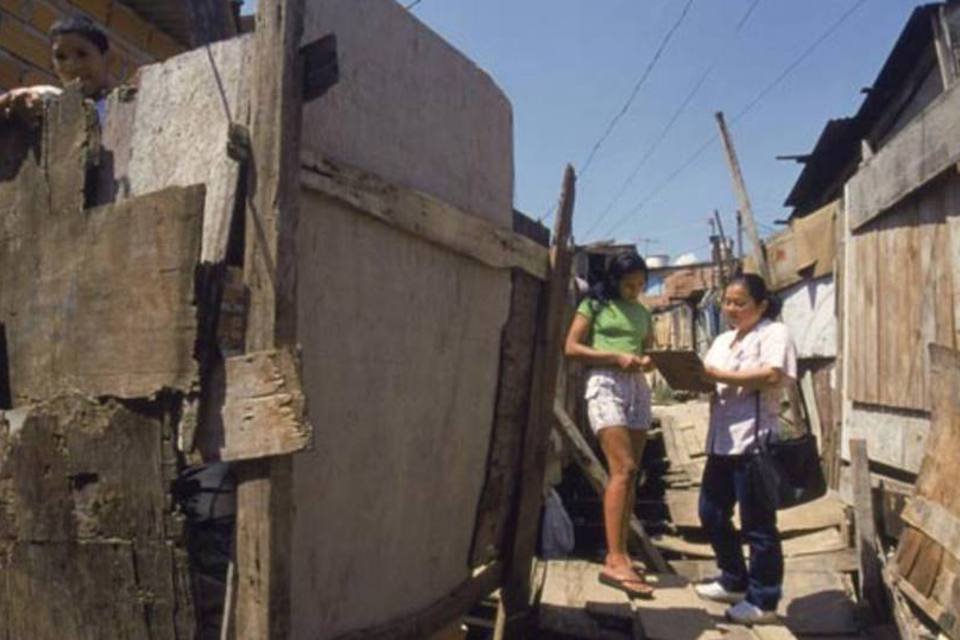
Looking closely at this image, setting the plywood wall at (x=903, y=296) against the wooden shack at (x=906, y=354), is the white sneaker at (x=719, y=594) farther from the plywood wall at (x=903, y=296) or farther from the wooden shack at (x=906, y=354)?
the plywood wall at (x=903, y=296)

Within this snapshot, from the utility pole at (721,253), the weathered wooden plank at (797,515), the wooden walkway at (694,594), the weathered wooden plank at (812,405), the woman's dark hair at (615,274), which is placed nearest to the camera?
the wooden walkway at (694,594)

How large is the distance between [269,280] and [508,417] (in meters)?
1.69

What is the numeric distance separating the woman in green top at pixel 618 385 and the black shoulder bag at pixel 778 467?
546 millimetres

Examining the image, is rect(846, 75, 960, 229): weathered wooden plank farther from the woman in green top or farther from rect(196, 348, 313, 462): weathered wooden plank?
rect(196, 348, 313, 462): weathered wooden plank

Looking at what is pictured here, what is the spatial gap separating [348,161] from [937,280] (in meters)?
3.05

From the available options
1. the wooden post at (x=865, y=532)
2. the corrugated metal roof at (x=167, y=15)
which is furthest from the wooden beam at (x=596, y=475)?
the corrugated metal roof at (x=167, y=15)

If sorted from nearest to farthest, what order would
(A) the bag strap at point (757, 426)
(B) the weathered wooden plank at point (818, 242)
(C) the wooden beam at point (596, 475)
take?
1. (A) the bag strap at point (757, 426)
2. (C) the wooden beam at point (596, 475)
3. (B) the weathered wooden plank at point (818, 242)

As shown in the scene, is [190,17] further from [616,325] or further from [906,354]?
[906,354]

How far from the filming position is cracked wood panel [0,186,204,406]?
6.44 feet

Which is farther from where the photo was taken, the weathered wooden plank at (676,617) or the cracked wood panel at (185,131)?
the weathered wooden plank at (676,617)

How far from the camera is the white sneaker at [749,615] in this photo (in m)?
3.80

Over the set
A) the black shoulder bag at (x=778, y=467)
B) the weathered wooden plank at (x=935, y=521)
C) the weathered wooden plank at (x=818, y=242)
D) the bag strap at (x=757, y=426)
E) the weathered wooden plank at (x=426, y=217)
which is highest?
the weathered wooden plank at (x=818, y=242)

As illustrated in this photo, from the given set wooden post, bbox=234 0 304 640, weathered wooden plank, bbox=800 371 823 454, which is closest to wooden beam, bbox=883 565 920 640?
wooden post, bbox=234 0 304 640

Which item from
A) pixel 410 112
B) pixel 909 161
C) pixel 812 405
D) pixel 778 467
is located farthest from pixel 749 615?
pixel 812 405
